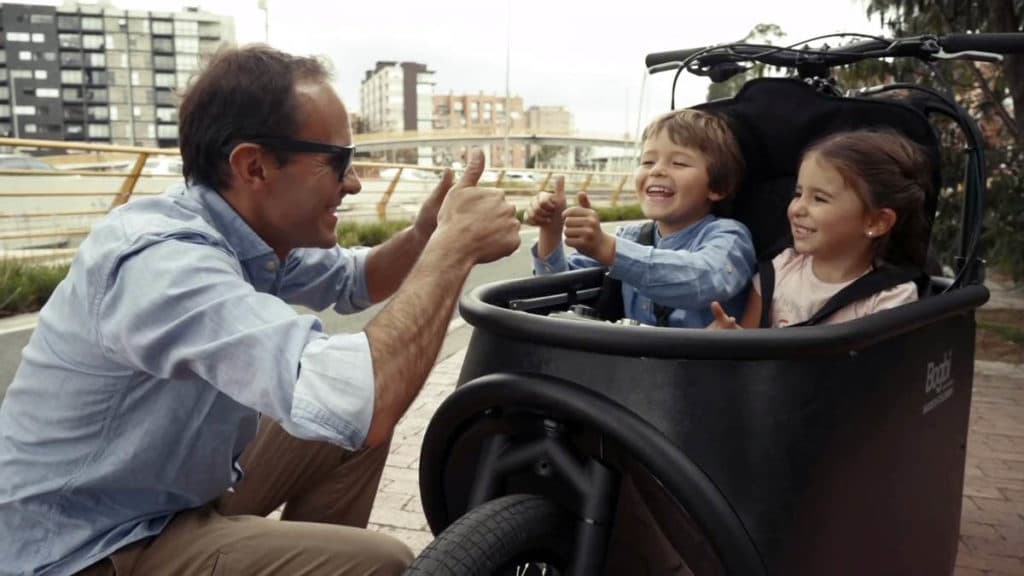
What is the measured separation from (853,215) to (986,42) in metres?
0.51

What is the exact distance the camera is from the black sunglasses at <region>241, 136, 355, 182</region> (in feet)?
5.52

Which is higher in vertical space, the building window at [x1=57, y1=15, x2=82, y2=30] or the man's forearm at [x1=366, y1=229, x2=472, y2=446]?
the building window at [x1=57, y1=15, x2=82, y2=30]

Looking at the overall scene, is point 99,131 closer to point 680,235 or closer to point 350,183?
point 680,235

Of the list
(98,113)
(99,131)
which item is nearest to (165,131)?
(99,131)

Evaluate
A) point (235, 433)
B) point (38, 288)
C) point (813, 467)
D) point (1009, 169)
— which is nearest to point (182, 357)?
point (235, 433)

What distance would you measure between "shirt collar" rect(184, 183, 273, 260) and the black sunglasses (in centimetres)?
14

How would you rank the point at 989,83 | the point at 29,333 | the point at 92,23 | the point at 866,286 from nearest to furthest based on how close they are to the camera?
the point at 866,286 < the point at 29,333 < the point at 989,83 < the point at 92,23

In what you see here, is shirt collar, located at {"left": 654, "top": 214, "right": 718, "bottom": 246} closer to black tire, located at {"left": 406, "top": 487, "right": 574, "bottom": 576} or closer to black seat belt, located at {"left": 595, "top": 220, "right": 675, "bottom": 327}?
black seat belt, located at {"left": 595, "top": 220, "right": 675, "bottom": 327}

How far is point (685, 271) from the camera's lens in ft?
7.02

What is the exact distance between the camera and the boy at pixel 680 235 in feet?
7.03

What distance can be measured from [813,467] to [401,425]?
9.33ft

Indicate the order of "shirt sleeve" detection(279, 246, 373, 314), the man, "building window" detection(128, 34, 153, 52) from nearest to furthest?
the man < "shirt sleeve" detection(279, 246, 373, 314) < "building window" detection(128, 34, 153, 52)

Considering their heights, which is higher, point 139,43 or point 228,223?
point 139,43

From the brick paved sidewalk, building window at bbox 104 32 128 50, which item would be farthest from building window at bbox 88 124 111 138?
the brick paved sidewalk
